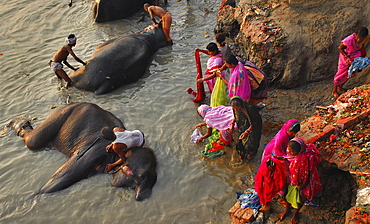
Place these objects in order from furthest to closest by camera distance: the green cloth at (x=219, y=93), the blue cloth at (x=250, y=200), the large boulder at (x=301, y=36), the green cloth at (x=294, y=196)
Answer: the large boulder at (x=301, y=36)
the green cloth at (x=219, y=93)
the blue cloth at (x=250, y=200)
the green cloth at (x=294, y=196)

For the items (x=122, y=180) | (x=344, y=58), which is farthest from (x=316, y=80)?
(x=122, y=180)

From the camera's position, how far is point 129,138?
579 centimetres

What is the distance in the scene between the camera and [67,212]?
539 centimetres

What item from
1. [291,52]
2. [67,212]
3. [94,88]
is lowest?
[67,212]

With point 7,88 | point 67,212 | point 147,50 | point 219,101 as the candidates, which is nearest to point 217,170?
point 219,101

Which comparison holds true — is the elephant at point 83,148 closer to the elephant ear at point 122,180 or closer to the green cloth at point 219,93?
the elephant ear at point 122,180

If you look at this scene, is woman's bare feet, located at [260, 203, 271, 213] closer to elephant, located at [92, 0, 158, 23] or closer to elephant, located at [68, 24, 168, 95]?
elephant, located at [68, 24, 168, 95]

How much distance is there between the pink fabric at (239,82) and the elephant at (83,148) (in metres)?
1.95

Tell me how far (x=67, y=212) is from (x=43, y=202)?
1.68ft

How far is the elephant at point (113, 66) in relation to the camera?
26.6 ft

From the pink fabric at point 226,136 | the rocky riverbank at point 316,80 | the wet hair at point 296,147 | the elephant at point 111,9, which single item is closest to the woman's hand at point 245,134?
the pink fabric at point 226,136

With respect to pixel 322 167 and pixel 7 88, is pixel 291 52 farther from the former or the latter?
pixel 7 88

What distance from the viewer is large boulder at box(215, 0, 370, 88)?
6945mm

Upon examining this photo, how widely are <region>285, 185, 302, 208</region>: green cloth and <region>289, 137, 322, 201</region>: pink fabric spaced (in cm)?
7
